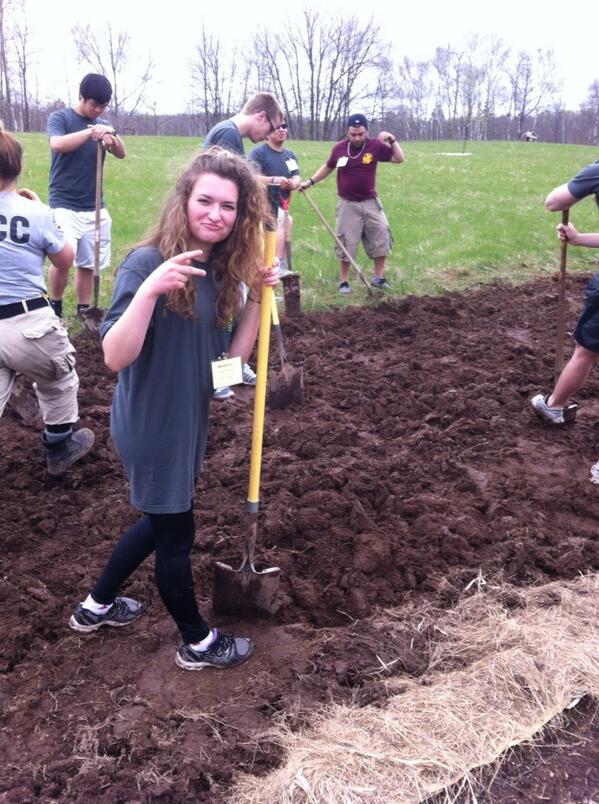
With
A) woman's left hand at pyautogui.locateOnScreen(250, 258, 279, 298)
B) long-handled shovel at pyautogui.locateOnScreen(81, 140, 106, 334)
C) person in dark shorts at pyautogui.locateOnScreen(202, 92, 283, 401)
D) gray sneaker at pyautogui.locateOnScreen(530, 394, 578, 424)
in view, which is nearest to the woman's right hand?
woman's left hand at pyautogui.locateOnScreen(250, 258, 279, 298)

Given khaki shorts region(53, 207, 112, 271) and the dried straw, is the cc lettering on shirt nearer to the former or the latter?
the dried straw

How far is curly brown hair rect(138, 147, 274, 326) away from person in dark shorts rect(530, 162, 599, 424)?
2.30m

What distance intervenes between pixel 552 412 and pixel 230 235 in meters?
3.32

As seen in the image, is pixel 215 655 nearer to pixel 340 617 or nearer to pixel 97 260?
pixel 340 617

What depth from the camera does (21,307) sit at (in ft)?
12.1

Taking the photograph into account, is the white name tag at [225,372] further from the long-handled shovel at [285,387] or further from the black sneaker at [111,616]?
the long-handled shovel at [285,387]

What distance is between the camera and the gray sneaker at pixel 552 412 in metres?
4.98

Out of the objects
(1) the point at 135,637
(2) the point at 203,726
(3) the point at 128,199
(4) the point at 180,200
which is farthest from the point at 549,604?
(3) the point at 128,199

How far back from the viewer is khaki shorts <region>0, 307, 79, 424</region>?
3.69 m

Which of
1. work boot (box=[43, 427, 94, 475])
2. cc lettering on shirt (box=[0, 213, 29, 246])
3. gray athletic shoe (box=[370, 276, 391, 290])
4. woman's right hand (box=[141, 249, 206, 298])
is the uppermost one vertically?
cc lettering on shirt (box=[0, 213, 29, 246])

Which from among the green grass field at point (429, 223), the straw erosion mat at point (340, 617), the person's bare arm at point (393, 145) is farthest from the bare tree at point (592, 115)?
the straw erosion mat at point (340, 617)

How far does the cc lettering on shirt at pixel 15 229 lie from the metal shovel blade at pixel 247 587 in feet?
6.28

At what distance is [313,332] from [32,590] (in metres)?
4.64

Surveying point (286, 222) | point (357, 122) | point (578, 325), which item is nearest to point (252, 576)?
point (578, 325)
